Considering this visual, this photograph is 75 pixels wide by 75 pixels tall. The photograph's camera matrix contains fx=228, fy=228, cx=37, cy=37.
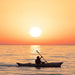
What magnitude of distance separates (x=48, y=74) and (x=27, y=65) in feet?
30.4

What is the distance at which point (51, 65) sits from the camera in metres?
45.8

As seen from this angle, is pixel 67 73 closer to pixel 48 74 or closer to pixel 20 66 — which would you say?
pixel 48 74

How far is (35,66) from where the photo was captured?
46125 millimetres

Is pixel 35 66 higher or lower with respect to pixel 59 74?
higher

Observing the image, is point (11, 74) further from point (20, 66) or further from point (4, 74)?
point (20, 66)

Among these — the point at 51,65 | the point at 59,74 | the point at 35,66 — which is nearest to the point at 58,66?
the point at 51,65

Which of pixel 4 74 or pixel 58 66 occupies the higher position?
pixel 58 66

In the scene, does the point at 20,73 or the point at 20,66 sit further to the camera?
the point at 20,66

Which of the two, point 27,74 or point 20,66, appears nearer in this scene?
point 27,74

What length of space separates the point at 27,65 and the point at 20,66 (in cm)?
161

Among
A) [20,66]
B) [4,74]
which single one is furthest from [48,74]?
[20,66]

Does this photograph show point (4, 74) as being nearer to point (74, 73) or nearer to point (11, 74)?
point (11, 74)

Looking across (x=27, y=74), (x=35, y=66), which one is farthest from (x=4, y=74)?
(x=35, y=66)

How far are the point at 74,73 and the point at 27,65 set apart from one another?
36.5 feet
